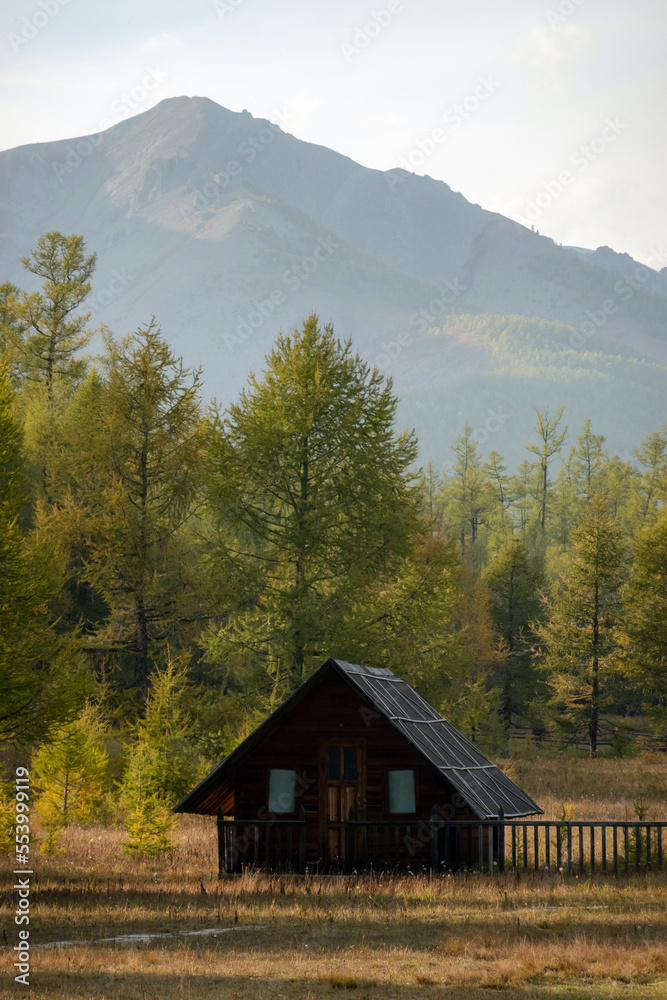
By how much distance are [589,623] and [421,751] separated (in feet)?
95.2

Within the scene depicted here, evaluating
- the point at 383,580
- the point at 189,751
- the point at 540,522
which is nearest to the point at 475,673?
the point at 383,580

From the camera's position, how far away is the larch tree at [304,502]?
25250mm

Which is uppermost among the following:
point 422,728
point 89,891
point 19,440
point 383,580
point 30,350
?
point 30,350

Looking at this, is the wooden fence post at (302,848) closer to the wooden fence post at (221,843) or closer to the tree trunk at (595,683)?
the wooden fence post at (221,843)

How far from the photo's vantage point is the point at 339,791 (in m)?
18.9

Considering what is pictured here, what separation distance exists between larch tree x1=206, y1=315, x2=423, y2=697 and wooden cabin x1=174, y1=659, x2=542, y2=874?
580 cm

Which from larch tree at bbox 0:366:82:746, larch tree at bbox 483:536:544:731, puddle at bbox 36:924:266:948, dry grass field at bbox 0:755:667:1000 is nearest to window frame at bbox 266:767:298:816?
dry grass field at bbox 0:755:667:1000

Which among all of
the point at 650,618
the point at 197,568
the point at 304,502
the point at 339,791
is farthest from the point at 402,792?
the point at 650,618

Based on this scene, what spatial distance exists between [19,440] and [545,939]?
13.1m

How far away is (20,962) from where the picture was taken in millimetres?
10242

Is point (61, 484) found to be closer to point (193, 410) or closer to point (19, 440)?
point (193, 410)

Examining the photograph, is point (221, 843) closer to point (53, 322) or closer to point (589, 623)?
point (589, 623)

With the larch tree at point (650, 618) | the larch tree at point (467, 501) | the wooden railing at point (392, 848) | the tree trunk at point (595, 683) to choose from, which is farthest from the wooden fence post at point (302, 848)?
the larch tree at point (467, 501)

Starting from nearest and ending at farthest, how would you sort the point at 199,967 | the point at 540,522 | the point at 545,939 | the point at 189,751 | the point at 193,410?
the point at 199,967, the point at 545,939, the point at 189,751, the point at 193,410, the point at 540,522
